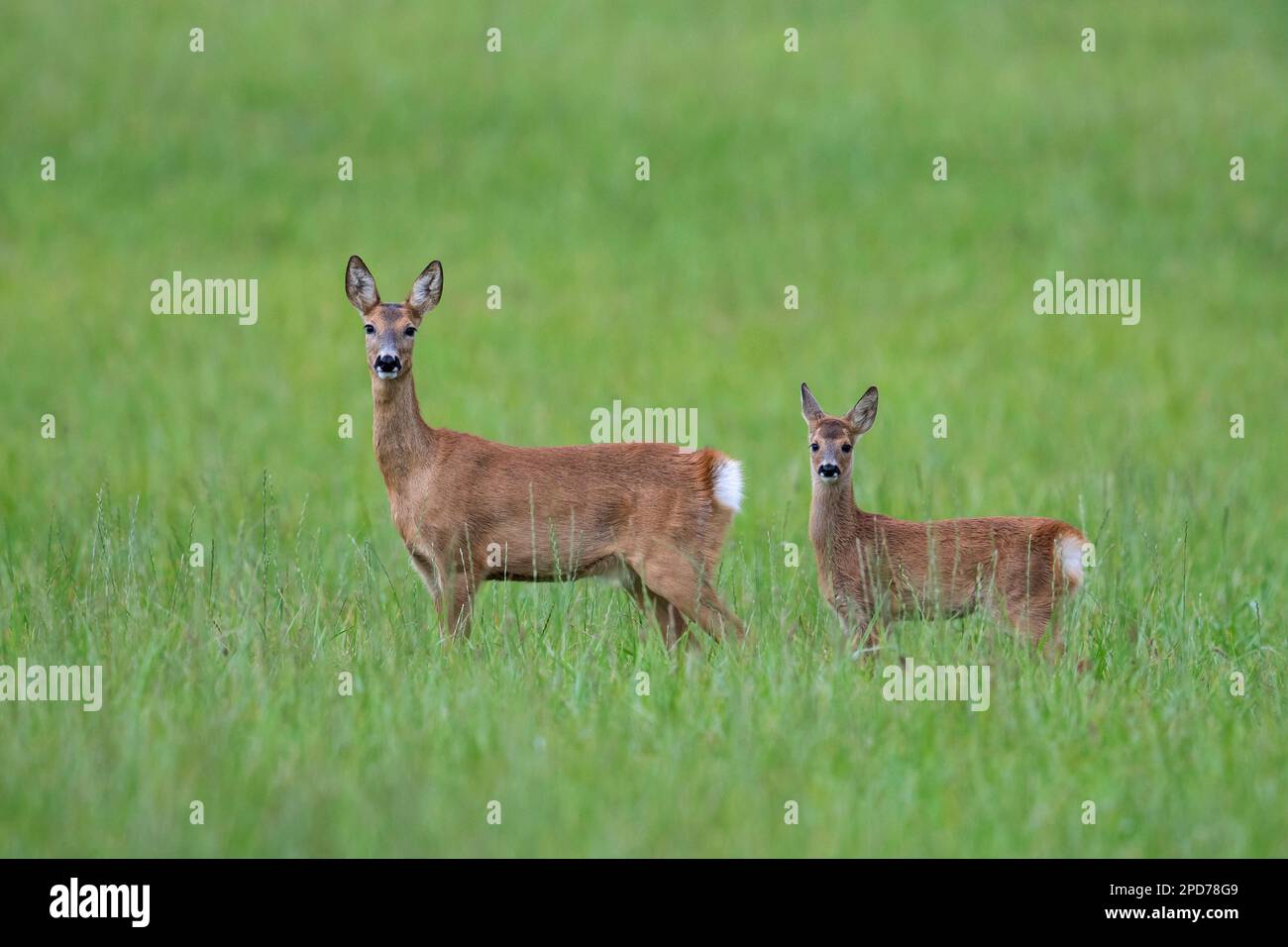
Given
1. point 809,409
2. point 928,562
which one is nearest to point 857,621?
point 928,562

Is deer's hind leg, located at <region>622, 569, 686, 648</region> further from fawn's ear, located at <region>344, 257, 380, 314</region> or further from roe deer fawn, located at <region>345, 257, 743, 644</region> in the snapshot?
fawn's ear, located at <region>344, 257, 380, 314</region>

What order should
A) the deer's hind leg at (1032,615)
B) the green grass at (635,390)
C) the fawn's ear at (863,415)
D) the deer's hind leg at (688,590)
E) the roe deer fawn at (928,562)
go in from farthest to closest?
the fawn's ear at (863,415)
the roe deer fawn at (928,562)
the deer's hind leg at (1032,615)
the deer's hind leg at (688,590)
the green grass at (635,390)

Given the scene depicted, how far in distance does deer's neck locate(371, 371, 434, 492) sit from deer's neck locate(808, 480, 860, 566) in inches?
75.2

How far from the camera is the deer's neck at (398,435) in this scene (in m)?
8.31

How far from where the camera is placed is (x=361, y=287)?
8.44 meters

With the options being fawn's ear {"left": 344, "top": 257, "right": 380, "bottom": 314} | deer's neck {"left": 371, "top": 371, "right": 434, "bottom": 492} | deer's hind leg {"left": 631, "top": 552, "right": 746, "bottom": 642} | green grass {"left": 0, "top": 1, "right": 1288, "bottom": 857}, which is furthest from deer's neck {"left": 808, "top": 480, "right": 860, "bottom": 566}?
fawn's ear {"left": 344, "top": 257, "right": 380, "bottom": 314}

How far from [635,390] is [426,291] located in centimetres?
773

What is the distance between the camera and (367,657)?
7.09 meters

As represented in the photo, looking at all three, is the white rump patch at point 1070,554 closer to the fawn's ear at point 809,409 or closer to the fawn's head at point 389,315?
the fawn's ear at point 809,409

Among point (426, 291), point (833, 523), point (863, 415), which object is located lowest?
point (833, 523)

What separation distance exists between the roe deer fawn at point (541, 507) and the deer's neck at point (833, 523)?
1.81ft

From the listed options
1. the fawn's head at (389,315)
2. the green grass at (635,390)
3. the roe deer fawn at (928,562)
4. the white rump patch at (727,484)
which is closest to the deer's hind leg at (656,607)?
the green grass at (635,390)

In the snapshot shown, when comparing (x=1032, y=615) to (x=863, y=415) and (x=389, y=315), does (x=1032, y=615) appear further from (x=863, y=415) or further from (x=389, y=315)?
(x=389, y=315)

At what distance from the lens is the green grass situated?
5.79 m
